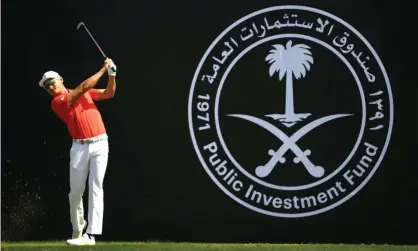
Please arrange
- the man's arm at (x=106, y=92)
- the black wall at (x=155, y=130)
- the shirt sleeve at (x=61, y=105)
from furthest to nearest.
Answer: the black wall at (x=155, y=130) → the man's arm at (x=106, y=92) → the shirt sleeve at (x=61, y=105)

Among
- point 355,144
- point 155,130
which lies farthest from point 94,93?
point 355,144

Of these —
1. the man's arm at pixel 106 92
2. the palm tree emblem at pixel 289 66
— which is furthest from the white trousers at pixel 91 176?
the palm tree emblem at pixel 289 66

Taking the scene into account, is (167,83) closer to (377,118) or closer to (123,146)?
(123,146)

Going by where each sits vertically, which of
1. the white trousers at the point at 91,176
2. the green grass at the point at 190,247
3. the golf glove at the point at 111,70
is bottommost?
the green grass at the point at 190,247

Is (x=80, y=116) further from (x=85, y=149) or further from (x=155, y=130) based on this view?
(x=155, y=130)

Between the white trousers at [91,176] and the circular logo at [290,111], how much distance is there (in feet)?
3.04

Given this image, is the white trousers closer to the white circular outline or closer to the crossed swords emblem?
the white circular outline

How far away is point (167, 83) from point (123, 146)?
701mm

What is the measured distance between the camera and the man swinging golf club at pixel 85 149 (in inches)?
380

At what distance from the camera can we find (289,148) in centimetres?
1001

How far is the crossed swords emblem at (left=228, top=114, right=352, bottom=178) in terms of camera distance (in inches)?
392

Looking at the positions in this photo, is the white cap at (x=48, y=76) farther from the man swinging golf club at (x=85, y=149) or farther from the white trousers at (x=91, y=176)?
the white trousers at (x=91, y=176)

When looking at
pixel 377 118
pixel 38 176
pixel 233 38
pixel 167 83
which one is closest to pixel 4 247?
pixel 38 176

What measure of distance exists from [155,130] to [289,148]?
1.22 meters
